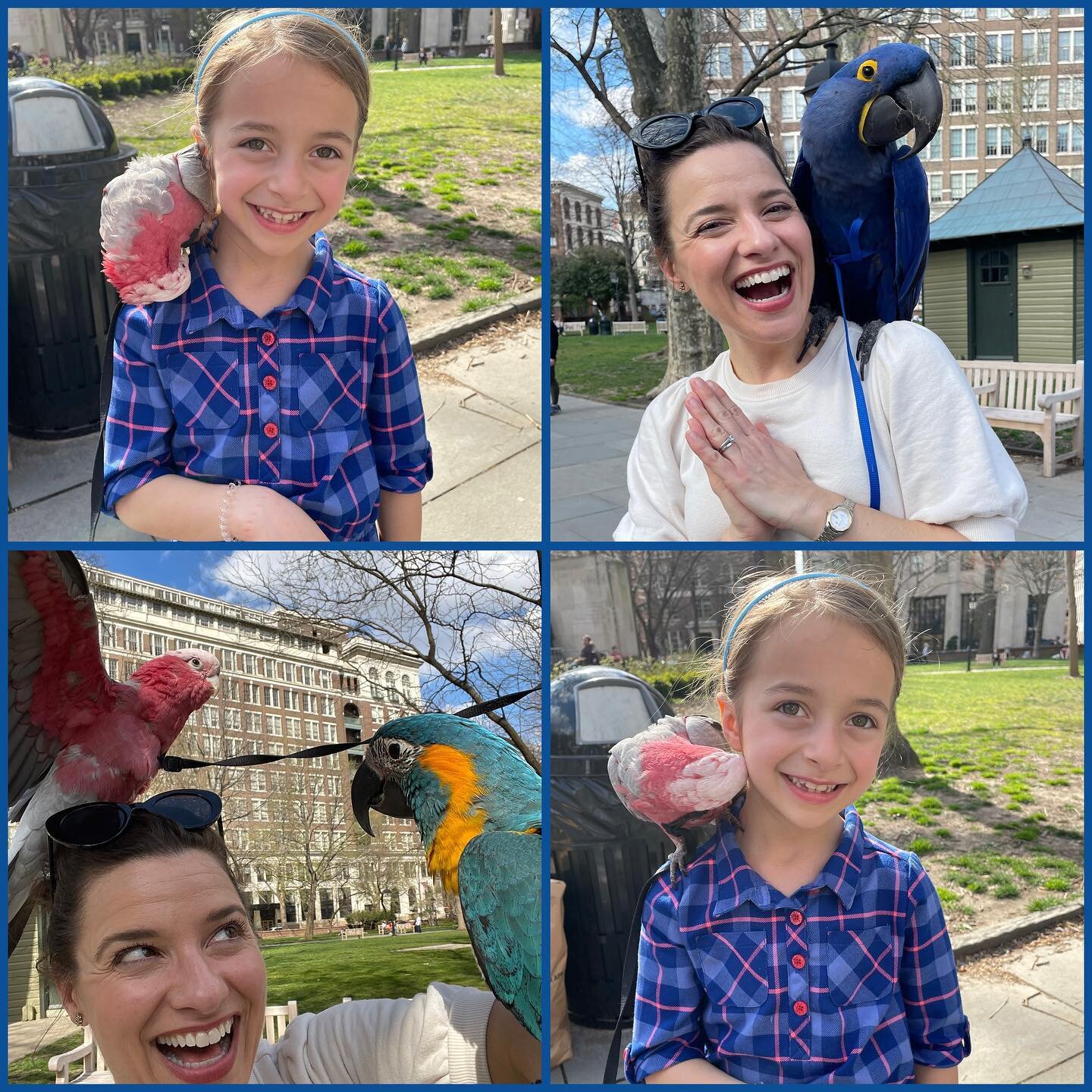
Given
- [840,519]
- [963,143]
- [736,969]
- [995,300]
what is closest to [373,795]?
[736,969]

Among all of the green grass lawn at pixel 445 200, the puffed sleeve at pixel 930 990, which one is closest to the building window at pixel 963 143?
the green grass lawn at pixel 445 200

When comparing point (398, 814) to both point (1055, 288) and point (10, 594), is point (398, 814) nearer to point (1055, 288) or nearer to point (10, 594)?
point (10, 594)

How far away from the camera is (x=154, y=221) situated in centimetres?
158

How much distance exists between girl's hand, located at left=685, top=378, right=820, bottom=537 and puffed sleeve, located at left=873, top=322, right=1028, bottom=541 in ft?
0.57

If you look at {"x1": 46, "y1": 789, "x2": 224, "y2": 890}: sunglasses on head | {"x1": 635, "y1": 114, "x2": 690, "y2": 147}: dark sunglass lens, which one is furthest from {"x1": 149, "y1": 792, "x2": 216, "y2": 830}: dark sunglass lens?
{"x1": 635, "y1": 114, "x2": 690, "y2": 147}: dark sunglass lens

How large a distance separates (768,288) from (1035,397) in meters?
3.17

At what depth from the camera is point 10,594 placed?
5.71ft

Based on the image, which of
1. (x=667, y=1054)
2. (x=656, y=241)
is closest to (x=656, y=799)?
(x=667, y=1054)

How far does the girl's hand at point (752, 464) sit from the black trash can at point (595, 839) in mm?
564

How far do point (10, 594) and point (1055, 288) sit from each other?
193 inches

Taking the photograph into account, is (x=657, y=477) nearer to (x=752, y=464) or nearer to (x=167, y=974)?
(x=752, y=464)

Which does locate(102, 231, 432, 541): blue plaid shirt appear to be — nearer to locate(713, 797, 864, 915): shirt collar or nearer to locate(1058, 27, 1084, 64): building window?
locate(713, 797, 864, 915): shirt collar

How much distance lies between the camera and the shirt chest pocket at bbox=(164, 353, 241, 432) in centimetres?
168

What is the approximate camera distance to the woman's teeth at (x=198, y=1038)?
158 centimetres
